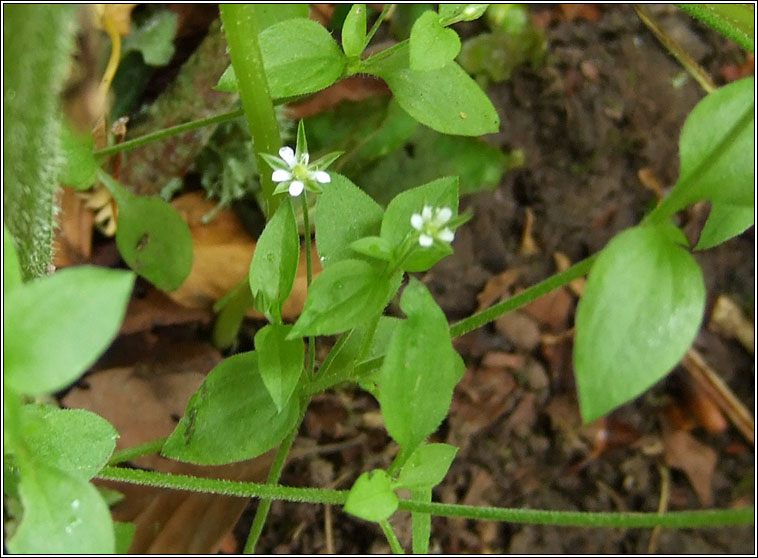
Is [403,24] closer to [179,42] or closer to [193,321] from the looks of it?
[179,42]

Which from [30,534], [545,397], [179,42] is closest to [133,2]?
[179,42]

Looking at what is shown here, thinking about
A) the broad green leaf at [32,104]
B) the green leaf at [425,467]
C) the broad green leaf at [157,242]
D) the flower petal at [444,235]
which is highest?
the broad green leaf at [32,104]

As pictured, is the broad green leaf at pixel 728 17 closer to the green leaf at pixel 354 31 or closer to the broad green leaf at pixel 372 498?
the green leaf at pixel 354 31

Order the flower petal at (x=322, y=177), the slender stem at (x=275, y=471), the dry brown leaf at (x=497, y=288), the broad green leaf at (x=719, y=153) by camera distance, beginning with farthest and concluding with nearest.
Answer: the dry brown leaf at (x=497, y=288) < the slender stem at (x=275, y=471) < the flower petal at (x=322, y=177) < the broad green leaf at (x=719, y=153)

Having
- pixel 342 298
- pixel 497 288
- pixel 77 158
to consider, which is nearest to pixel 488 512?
pixel 342 298

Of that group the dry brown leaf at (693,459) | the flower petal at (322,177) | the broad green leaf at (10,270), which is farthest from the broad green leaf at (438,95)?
the dry brown leaf at (693,459)

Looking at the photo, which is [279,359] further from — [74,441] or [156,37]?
[156,37]

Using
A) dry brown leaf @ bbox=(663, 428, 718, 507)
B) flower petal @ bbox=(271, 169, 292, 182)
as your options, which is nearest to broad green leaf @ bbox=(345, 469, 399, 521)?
flower petal @ bbox=(271, 169, 292, 182)
